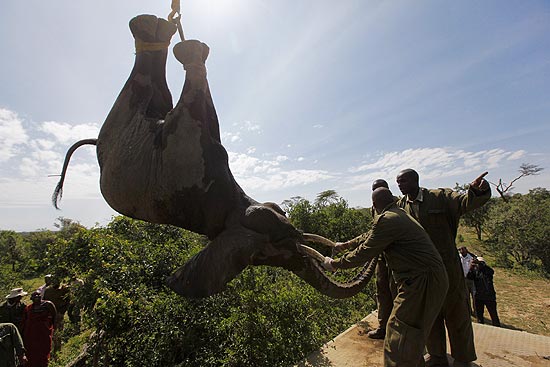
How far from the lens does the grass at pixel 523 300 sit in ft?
28.3

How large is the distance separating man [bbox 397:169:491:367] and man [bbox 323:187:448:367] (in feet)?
2.17

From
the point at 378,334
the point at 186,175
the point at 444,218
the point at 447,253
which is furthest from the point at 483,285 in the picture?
the point at 186,175

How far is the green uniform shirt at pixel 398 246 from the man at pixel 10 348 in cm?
551

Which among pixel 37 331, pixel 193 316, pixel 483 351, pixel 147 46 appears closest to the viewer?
pixel 147 46

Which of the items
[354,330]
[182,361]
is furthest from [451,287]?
[182,361]

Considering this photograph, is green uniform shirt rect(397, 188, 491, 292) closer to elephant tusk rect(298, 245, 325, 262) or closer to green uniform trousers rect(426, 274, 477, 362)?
green uniform trousers rect(426, 274, 477, 362)

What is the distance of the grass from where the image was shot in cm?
863

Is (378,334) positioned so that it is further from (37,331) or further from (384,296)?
(37,331)

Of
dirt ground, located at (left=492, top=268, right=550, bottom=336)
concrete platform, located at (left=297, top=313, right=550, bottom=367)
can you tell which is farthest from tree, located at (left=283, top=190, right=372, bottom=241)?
concrete platform, located at (left=297, top=313, right=550, bottom=367)

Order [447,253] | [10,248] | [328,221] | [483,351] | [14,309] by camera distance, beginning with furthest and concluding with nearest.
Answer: [10,248], [328,221], [14,309], [483,351], [447,253]

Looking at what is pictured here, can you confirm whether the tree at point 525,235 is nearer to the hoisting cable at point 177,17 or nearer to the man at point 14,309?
the hoisting cable at point 177,17

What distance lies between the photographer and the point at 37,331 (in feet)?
18.5

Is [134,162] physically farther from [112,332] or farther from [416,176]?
[112,332]

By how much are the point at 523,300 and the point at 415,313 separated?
39.8 feet
